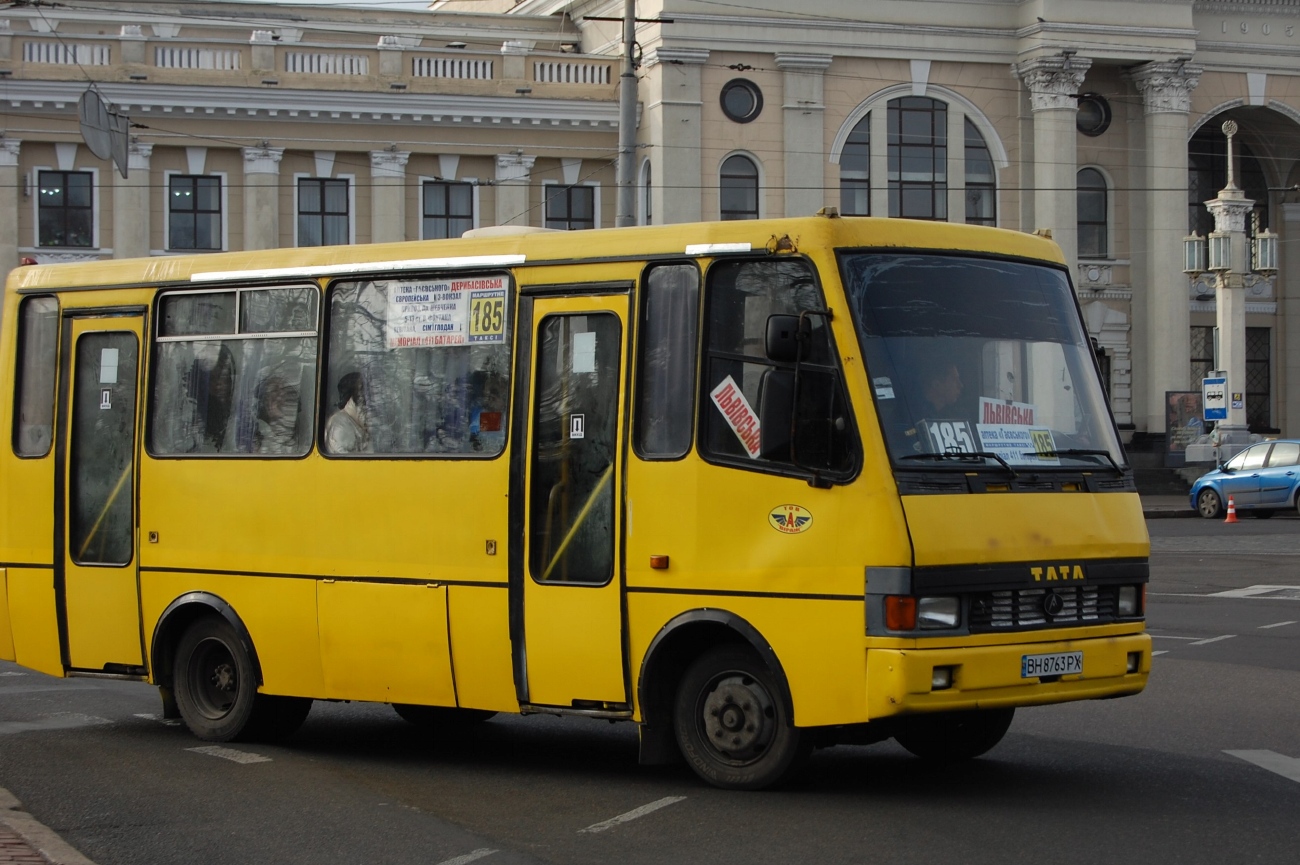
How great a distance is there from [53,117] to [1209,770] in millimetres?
39906

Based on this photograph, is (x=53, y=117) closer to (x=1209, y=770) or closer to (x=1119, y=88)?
(x=1119, y=88)

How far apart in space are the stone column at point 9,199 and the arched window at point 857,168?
20.8 meters

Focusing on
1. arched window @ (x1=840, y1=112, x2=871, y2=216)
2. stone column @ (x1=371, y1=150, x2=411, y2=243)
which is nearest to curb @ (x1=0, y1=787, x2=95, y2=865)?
stone column @ (x1=371, y1=150, x2=411, y2=243)

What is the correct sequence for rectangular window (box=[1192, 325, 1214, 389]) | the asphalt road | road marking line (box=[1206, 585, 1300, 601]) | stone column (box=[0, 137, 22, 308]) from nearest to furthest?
the asphalt road → road marking line (box=[1206, 585, 1300, 601]) → stone column (box=[0, 137, 22, 308]) → rectangular window (box=[1192, 325, 1214, 389])

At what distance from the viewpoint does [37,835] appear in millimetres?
8016

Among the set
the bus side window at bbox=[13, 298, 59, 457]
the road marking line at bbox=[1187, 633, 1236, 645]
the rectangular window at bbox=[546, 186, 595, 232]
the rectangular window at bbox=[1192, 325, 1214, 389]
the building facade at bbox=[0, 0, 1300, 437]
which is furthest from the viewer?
the rectangular window at bbox=[1192, 325, 1214, 389]

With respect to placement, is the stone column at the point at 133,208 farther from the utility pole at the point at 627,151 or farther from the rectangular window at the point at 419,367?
the rectangular window at the point at 419,367

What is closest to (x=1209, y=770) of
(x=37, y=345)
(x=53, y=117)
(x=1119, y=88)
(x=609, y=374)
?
(x=609, y=374)

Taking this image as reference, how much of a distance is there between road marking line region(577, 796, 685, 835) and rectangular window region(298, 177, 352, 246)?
39007 mm

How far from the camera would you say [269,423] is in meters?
11.0

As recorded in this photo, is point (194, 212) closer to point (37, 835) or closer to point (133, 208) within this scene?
point (133, 208)

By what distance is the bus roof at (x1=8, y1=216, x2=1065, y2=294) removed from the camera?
29.2 ft

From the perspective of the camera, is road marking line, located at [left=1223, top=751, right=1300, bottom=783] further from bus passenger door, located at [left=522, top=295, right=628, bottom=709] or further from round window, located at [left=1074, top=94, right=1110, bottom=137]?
round window, located at [left=1074, top=94, right=1110, bottom=137]


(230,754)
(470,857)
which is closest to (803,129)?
(230,754)
